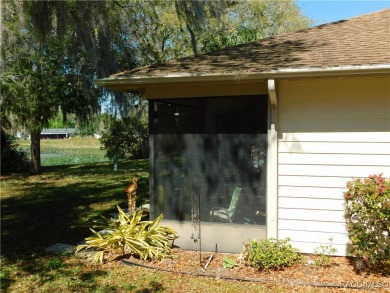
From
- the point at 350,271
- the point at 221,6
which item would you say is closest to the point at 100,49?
the point at 221,6

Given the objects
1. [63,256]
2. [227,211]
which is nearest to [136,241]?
[63,256]

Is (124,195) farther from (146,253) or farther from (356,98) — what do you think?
(356,98)

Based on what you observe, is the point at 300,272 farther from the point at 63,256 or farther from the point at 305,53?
the point at 63,256

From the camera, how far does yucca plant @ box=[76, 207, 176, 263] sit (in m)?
5.43

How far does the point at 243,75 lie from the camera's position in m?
5.07

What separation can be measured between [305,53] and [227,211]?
8.44 ft

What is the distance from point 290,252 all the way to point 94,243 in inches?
106

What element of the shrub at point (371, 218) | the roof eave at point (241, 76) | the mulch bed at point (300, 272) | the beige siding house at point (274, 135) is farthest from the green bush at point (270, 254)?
the roof eave at point (241, 76)

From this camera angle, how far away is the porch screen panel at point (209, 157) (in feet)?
18.3

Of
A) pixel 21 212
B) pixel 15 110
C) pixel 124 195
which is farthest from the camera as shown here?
pixel 15 110

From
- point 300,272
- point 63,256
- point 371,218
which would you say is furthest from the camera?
point 63,256

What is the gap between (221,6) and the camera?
26.8 ft

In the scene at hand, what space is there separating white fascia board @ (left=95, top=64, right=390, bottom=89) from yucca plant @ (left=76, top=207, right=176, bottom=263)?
6.41 ft

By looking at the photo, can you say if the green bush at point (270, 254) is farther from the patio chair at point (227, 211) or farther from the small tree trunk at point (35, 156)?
the small tree trunk at point (35, 156)
